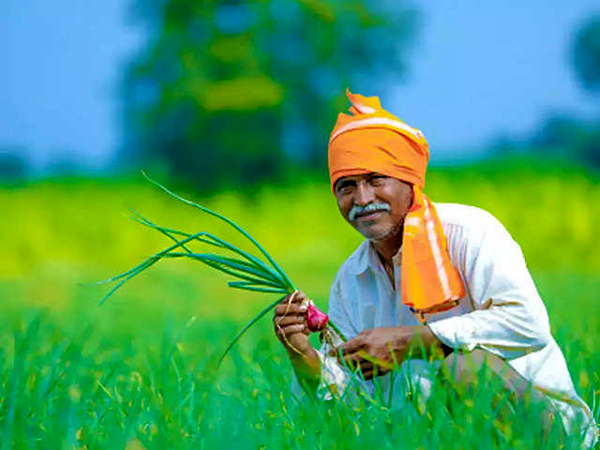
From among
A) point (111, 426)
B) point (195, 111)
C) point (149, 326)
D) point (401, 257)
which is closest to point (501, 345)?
point (401, 257)

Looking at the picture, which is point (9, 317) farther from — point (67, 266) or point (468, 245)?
point (67, 266)

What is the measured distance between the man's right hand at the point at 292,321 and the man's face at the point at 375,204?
1.10 feet

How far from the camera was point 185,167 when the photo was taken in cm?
1816

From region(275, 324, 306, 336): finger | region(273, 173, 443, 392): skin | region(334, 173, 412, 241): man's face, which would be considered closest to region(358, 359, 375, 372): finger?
region(273, 173, 443, 392): skin

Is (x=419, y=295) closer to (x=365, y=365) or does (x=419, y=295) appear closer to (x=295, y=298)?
(x=365, y=365)

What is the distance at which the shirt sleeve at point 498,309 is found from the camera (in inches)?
106

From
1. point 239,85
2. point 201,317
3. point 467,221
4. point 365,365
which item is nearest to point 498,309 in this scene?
point 467,221

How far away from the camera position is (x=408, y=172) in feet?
10.0

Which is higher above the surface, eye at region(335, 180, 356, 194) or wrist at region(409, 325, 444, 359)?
eye at region(335, 180, 356, 194)

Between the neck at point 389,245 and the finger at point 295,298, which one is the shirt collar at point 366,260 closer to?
the neck at point 389,245

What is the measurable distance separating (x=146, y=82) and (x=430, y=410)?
17.0 m

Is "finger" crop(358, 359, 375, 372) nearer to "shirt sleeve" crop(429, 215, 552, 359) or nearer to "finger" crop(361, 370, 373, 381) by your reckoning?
"finger" crop(361, 370, 373, 381)

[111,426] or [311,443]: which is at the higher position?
[111,426]

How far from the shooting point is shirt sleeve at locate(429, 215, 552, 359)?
2695 millimetres
